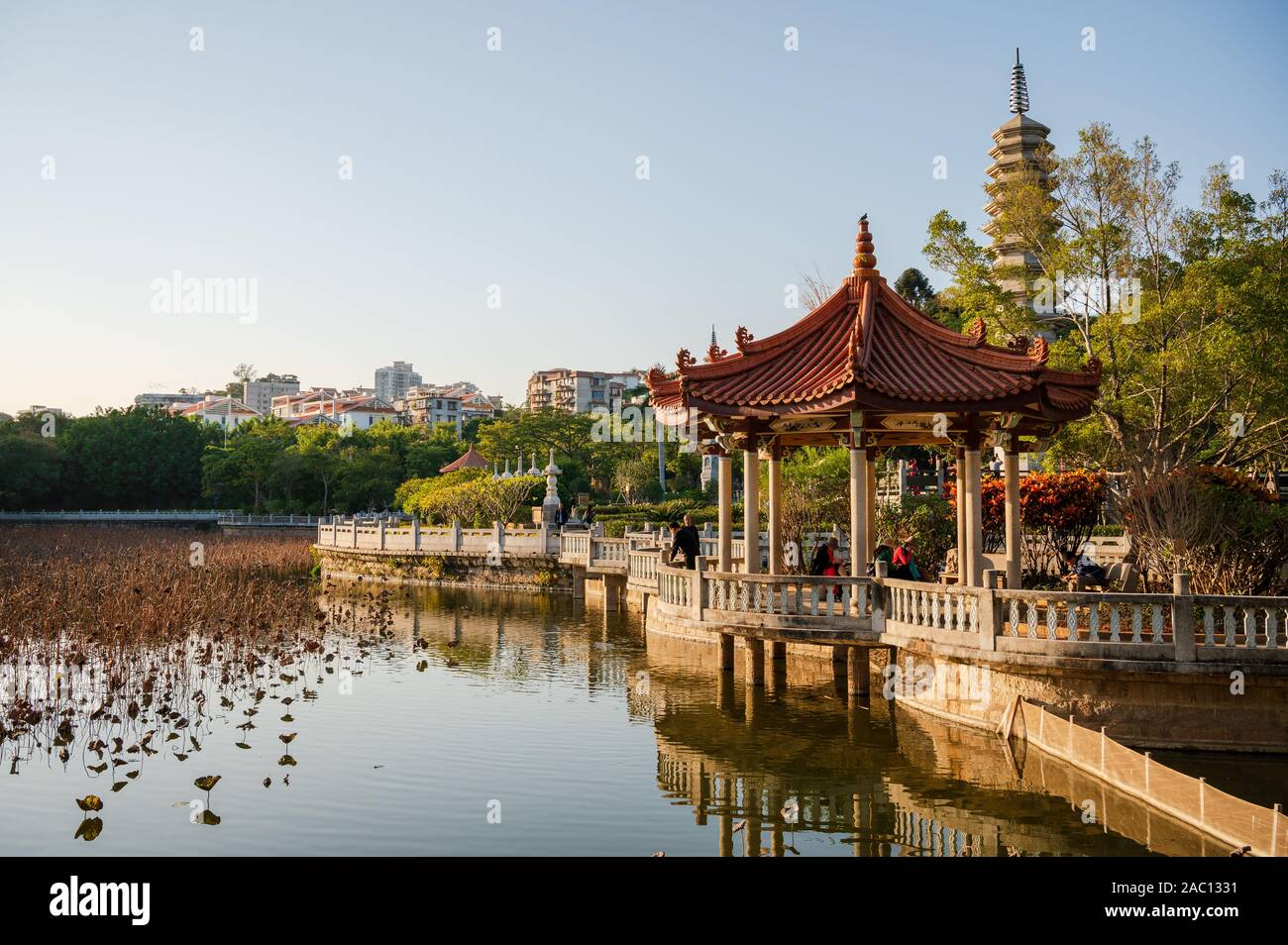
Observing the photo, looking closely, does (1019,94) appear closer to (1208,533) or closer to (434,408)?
(1208,533)

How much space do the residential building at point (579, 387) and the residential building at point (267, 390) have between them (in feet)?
168

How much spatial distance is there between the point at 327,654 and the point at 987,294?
13.7 m

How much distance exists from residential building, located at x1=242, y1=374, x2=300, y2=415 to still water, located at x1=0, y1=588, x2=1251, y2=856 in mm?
170962

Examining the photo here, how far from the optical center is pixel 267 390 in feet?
598

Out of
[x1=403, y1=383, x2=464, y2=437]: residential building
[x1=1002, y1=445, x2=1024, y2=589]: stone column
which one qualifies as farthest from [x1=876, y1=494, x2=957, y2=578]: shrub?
[x1=403, y1=383, x2=464, y2=437]: residential building

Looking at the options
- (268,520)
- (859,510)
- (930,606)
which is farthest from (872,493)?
(268,520)

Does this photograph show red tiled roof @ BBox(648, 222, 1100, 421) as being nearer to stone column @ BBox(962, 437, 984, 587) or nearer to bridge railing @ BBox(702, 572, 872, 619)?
stone column @ BBox(962, 437, 984, 587)

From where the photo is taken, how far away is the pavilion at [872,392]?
13500 millimetres

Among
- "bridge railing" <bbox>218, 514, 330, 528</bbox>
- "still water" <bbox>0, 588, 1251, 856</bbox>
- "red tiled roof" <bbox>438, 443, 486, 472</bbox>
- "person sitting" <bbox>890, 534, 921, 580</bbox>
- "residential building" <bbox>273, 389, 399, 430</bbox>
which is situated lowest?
"still water" <bbox>0, 588, 1251, 856</bbox>

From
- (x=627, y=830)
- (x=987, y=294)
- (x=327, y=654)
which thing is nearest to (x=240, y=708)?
(x=327, y=654)

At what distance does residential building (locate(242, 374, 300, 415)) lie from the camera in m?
179

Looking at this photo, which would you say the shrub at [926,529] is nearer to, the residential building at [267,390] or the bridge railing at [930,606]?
the bridge railing at [930,606]

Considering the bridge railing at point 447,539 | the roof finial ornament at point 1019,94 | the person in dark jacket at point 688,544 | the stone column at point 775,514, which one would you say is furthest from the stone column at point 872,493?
the roof finial ornament at point 1019,94
